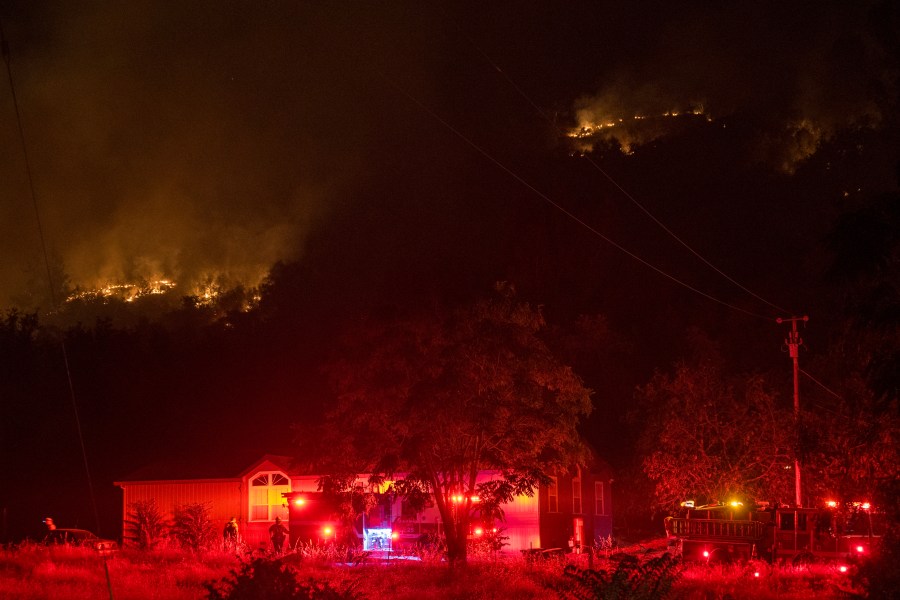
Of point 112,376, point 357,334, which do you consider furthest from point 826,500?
point 112,376

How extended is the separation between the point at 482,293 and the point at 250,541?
16.1m

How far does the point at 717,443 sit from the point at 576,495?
6057mm

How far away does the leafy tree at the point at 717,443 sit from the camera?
3909 centimetres

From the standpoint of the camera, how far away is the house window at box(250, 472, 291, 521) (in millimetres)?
40375

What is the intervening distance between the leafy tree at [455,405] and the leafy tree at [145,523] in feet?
33.1

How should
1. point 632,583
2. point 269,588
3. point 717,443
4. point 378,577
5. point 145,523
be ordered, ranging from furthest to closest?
point 717,443, point 145,523, point 378,577, point 632,583, point 269,588

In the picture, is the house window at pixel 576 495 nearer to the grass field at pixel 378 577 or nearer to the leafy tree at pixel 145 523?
the grass field at pixel 378 577

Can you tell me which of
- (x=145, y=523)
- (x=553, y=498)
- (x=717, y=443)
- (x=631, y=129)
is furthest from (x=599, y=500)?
(x=631, y=129)

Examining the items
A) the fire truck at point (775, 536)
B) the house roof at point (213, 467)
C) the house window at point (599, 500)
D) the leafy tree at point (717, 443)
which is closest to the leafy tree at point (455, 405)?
the fire truck at point (775, 536)

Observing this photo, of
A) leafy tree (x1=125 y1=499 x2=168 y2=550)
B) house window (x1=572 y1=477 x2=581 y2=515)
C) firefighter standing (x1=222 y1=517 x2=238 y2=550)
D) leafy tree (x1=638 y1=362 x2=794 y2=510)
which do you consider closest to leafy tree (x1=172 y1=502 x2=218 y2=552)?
firefighter standing (x1=222 y1=517 x2=238 y2=550)

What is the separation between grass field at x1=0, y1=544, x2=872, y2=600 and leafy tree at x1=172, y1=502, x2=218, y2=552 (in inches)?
349

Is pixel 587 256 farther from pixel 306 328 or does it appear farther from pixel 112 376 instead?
pixel 112 376

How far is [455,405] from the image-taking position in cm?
2800

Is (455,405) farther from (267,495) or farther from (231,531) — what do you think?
(267,495)
